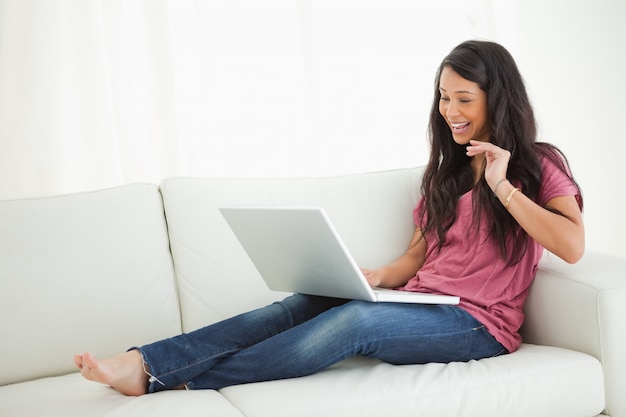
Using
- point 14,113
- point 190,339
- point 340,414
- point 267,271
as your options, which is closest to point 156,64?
point 14,113

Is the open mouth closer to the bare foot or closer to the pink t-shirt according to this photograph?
the pink t-shirt

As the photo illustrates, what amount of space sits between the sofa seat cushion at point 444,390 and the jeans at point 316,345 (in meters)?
0.03

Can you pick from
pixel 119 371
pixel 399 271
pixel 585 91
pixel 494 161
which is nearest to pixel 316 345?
pixel 119 371

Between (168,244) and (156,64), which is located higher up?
(156,64)

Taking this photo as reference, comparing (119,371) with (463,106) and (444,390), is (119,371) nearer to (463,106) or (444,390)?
(444,390)

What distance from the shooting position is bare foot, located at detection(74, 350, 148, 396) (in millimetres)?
1584

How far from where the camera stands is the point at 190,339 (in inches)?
67.1

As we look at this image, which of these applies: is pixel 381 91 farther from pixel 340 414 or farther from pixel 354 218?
pixel 340 414

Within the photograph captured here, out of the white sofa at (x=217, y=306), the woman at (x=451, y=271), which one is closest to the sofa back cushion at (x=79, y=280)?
the white sofa at (x=217, y=306)

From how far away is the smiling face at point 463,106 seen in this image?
1.96m

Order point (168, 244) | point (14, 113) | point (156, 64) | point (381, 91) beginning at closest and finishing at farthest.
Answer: point (168, 244) < point (14, 113) < point (156, 64) < point (381, 91)

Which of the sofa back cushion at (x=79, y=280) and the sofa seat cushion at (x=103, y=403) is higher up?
the sofa back cushion at (x=79, y=280)

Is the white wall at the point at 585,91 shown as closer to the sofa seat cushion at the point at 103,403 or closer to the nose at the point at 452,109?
the nose at the point at 452,109

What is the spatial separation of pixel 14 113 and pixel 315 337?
1.57 metres
